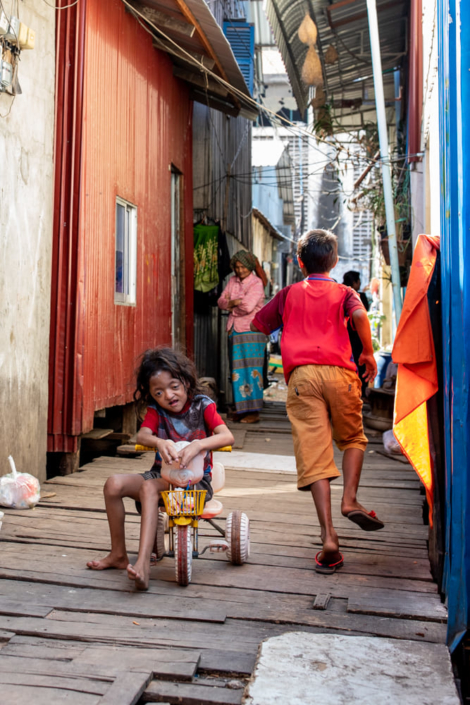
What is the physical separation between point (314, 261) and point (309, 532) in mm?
1724

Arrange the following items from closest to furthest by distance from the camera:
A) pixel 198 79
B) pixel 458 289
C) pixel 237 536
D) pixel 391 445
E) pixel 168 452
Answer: pixel 458 289 → pixel 168 452 → pixel 237 536 → pixel 391 445 → pixel 198 79

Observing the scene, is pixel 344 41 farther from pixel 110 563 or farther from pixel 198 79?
pixel 110 563

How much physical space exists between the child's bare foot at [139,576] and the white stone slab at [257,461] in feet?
10.8

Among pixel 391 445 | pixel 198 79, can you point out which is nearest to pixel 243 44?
pixel 198 79

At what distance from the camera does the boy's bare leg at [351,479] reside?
12.4 feet

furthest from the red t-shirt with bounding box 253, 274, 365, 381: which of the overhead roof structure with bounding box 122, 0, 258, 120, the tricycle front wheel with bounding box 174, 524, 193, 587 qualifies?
the overhead roof structure with bounding box 122, 0, 258, 120

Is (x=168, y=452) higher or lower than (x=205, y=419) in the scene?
lower

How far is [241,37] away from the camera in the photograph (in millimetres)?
12156

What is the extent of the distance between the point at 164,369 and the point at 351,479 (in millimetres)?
1236

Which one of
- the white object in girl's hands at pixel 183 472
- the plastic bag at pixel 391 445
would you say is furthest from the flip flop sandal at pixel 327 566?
the plastic bag at pixel 391 445

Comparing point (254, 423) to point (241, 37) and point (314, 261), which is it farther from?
point (241, 37)

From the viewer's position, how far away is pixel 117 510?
3.51 m

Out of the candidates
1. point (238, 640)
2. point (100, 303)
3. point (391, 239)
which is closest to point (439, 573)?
point (238, 640)

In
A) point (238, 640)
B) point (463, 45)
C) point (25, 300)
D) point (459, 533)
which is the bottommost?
point (238, 640)
